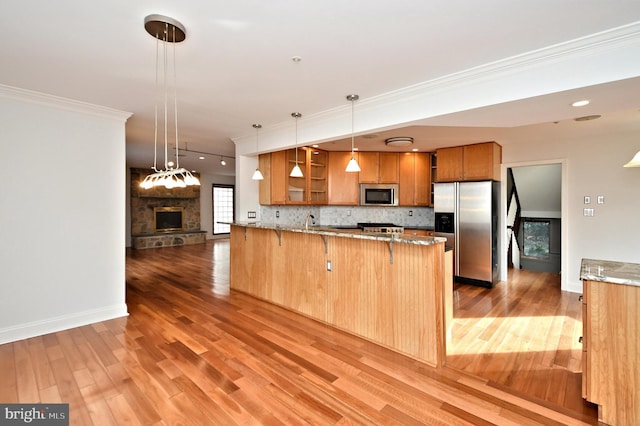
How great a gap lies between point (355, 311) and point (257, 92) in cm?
256

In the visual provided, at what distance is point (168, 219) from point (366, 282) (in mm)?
9169

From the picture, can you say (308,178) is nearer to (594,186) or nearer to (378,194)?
(378,194)

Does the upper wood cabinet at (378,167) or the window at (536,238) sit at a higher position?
the upper wood cabinet at (378,167)

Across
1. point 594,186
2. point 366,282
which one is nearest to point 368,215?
point 366,282

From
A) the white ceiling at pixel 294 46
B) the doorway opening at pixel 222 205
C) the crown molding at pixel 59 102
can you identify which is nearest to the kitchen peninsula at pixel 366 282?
the white ceiling at pixel 294 46

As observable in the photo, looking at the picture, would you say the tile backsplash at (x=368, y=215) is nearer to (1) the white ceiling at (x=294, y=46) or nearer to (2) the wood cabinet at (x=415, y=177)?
(2) the wood cabinet at (x=415, y=177)

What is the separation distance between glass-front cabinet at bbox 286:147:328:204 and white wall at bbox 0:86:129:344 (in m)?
2.66

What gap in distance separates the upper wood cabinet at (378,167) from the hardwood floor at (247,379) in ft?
10.9

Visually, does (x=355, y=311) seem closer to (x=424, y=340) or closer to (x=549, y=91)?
(x=424, y=340)

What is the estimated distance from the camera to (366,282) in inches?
117

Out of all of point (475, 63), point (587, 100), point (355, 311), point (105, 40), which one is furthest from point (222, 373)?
point (587, 100)

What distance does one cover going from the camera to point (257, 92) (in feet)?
10.0

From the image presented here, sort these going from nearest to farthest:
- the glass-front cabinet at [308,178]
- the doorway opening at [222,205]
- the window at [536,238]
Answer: the glass-front cabinet at [308,178]
the window at [536,238]
the doorway opening at [222,205]

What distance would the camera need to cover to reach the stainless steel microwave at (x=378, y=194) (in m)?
6.12
